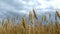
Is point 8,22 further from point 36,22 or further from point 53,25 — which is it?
point 53,25

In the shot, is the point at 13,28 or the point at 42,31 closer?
the point at 42,31

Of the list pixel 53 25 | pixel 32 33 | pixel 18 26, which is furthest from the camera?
pixel 18 26

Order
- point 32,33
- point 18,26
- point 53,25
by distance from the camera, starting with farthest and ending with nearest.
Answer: point 18,26 < point 53,25 < point 32,33

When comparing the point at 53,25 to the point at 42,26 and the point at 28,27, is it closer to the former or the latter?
the point at 42,26

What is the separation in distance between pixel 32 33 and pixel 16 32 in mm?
317

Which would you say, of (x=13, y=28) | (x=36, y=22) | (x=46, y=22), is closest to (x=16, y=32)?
(x=13, y=28)

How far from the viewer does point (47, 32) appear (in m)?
2.63

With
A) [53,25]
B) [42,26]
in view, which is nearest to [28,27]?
[42,26]

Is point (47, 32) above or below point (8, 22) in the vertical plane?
below

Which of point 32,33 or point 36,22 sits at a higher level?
point 36,22

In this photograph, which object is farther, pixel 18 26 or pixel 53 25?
pixel 18 26

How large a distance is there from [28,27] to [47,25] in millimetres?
388

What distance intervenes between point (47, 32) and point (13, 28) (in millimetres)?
658

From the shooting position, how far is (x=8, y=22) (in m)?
2.65
